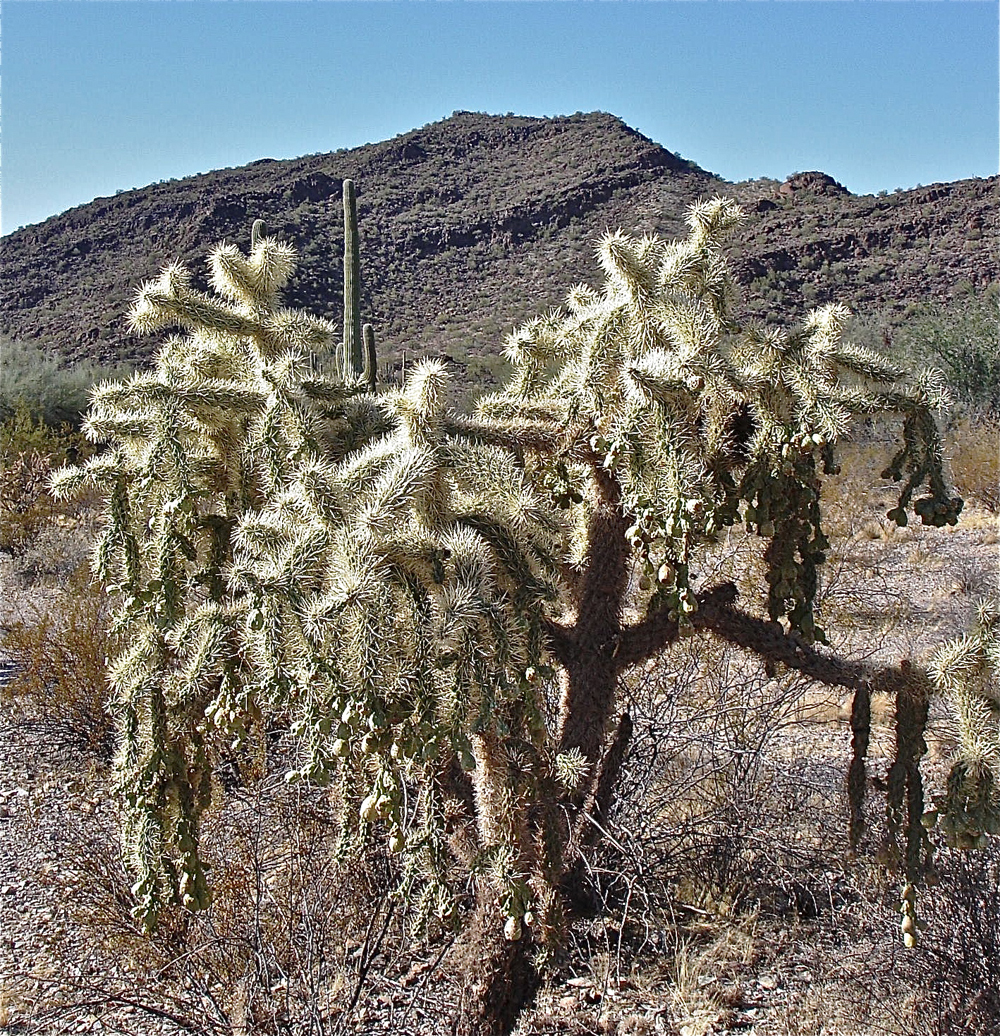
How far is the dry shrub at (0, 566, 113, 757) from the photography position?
5516 mm

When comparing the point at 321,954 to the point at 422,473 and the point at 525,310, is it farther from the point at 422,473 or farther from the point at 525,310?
the point at 525,310

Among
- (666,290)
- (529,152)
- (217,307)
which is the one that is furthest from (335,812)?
(529,152)

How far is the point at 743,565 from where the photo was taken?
25.2 ft

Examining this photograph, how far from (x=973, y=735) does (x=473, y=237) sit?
30.3m

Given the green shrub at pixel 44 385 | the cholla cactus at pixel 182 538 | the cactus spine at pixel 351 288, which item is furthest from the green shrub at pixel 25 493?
the cholla cactus at pixel 182 538

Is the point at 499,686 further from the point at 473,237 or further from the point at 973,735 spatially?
the point at 473,237

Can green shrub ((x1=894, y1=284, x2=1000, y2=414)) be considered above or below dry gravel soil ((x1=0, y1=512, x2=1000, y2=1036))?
above

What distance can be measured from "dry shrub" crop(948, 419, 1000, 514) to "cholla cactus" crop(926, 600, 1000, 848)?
10.6 meters

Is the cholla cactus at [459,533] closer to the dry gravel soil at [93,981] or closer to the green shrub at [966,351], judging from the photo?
the dry gravel soil at [93,981]

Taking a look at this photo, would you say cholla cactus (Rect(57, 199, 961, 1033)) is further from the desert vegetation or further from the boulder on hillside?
the boulder on hillside

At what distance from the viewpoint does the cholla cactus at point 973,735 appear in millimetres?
2270

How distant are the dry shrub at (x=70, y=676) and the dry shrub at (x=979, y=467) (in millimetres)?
10418

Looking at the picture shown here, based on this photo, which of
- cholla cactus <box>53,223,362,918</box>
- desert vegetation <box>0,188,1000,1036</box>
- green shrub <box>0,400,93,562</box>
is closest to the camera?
desert vegetation <box>0,188,1000,1036</box>

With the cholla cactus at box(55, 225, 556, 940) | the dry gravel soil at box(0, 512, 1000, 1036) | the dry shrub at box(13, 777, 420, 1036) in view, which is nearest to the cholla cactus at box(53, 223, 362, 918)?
the cholla cactus at box(55, 225, 556, 940)
